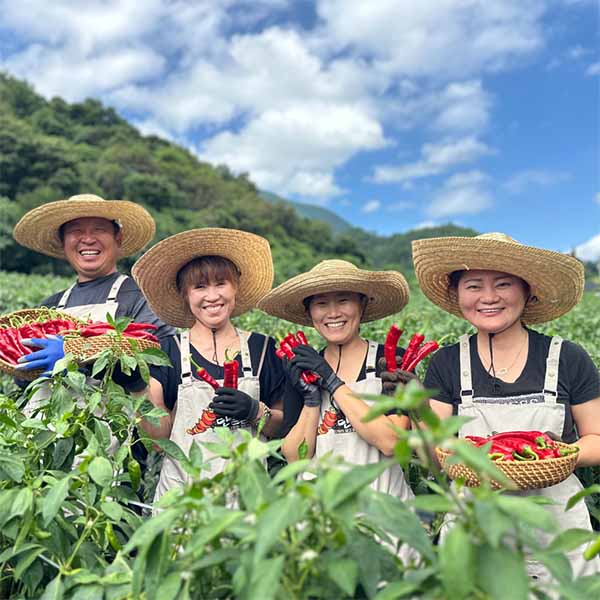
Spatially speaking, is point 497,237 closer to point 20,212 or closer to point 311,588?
point 311,588

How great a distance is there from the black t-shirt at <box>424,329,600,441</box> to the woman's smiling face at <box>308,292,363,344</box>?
0.32 meters

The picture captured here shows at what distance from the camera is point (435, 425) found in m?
0.84

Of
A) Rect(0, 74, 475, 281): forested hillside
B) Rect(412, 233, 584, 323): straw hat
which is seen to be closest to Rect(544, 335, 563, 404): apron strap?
Rect(412, 233, 584, 323): straw hat

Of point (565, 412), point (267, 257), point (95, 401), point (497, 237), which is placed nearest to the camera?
point (95, 401)

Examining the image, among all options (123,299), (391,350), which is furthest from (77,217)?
(391,350)

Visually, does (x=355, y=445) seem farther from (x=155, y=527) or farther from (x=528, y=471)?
(x=155, y=527)

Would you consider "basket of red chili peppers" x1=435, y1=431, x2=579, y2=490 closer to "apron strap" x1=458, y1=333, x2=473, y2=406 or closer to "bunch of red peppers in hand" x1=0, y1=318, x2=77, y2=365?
"apron strap" x1=458, y1=333, x2=473, y2=406

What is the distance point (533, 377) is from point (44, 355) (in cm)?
176

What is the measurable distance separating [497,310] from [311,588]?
146cm

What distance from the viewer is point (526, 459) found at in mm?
1816

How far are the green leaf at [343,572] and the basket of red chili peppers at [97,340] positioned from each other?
4.22 feet

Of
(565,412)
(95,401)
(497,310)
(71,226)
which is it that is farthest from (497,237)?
(71,226)

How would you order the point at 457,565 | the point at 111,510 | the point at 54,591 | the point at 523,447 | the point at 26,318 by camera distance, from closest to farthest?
the point at 457,565, the point at 54,591, the point at 111,510, the point at 523,447, the point at 26,318

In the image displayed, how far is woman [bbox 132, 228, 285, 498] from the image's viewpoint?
7.77 ft
